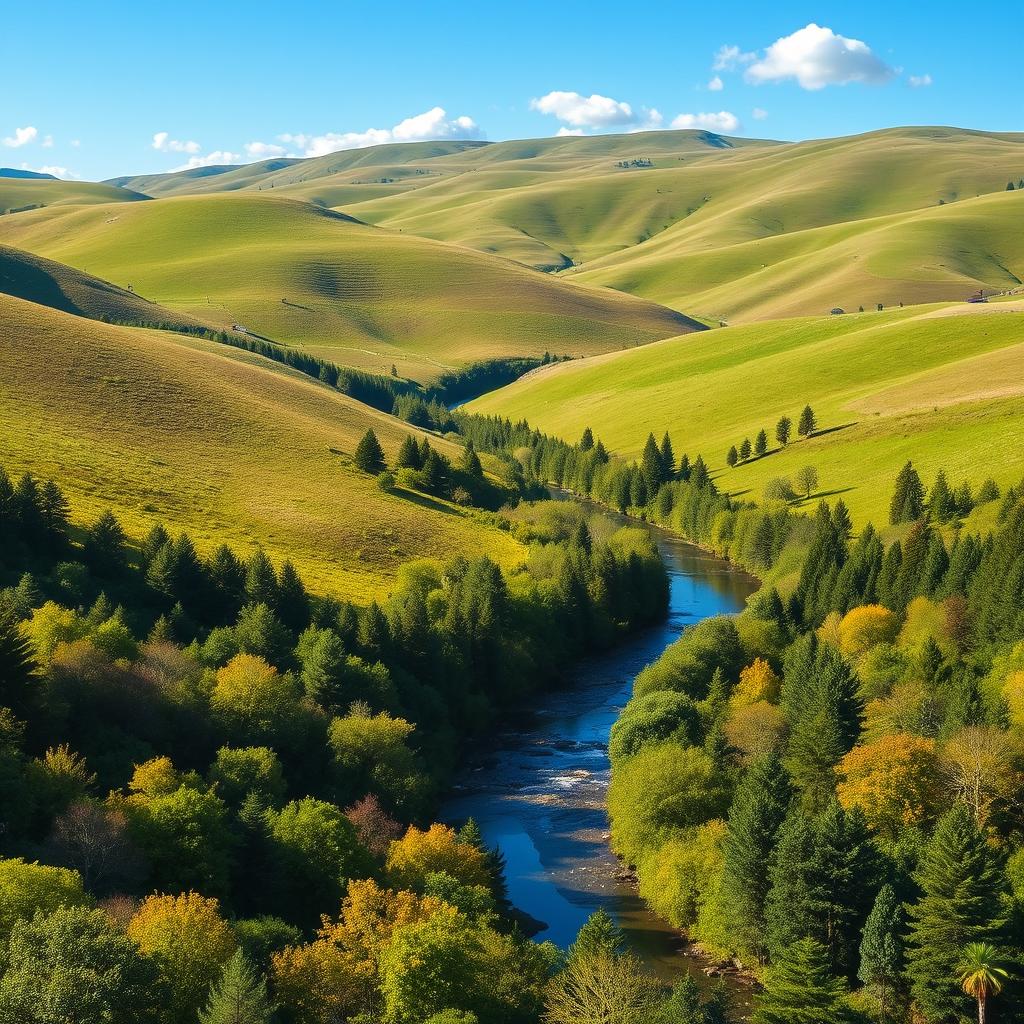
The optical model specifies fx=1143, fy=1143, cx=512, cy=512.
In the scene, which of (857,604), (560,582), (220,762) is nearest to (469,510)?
(560,582)

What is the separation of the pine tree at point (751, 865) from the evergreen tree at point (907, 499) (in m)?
66.7

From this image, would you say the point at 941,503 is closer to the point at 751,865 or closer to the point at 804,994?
the point at 751,865

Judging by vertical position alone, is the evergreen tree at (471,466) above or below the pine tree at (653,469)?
above

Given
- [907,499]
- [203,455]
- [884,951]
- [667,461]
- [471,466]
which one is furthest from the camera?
[667,461]

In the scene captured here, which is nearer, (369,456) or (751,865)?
(751,865)

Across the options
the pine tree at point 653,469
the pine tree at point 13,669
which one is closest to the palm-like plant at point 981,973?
the pine tree at point 13,669

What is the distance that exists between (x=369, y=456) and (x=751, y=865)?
82.9 m

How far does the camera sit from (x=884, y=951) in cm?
4503

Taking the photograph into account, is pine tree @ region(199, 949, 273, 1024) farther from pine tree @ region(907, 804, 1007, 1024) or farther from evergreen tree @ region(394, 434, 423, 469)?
evergreen tree @ region(394, 434, 423, 469)

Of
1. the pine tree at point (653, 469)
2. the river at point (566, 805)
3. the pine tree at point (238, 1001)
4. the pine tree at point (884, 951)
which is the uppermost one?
the pine tree at point (653, 469)

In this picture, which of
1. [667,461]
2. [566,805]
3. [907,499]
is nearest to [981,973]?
[566,805]

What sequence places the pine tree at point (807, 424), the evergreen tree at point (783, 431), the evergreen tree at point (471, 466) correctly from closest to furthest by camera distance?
the evergreen tree at point (471, 466), the pine tree at point (807, 424), the evergreen tree at point (783, 431)

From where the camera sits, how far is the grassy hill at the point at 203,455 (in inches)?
3875

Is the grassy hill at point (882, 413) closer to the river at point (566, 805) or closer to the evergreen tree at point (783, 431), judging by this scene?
the evergreen tree at point (783, 431)
